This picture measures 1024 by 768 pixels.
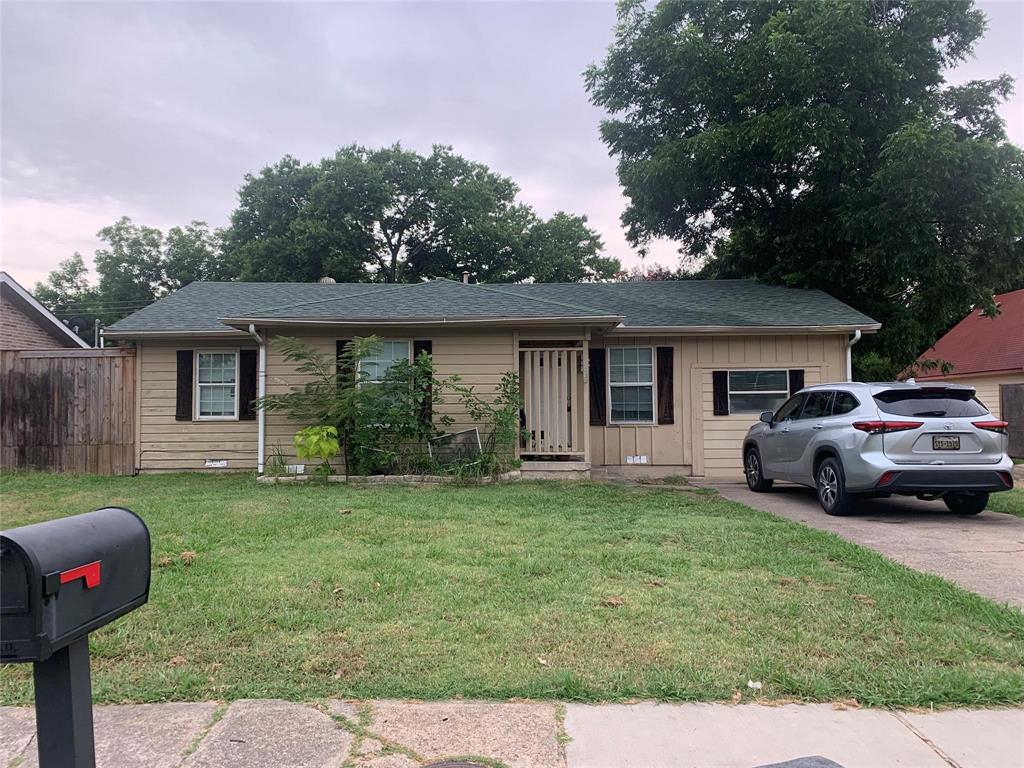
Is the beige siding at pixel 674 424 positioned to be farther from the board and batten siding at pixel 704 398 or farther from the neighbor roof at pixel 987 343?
the neighbor roof at pixel 987 343

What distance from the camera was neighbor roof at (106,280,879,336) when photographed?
10.7 m

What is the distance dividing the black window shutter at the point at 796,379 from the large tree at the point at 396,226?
67.2 ft

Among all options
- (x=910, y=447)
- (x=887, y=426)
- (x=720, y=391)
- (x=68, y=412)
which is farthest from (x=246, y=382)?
(x=910, y=447)

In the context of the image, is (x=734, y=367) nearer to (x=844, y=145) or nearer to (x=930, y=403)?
(x=930, y=403)

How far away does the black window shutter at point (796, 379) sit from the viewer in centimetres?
1178

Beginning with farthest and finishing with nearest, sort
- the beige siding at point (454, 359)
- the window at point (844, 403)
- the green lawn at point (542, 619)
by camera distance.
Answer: the beige siding at point (454, 359) → the window at point (844, 403) → the green lawn at point (542, 619)

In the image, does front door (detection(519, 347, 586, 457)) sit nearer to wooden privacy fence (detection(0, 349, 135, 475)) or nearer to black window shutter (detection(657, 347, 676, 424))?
black window shutter (detection(657, 347, 676, 424))

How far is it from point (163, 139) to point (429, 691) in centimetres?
1386

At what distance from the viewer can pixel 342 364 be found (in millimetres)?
10617

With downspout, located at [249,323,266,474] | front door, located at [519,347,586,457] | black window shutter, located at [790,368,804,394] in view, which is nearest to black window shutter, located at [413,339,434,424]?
front door, located at [519,347,586,457]

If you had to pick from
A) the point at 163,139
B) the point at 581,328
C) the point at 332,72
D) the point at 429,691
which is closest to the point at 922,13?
the point at 581,328

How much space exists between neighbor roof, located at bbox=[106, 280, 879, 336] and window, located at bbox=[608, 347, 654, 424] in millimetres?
619

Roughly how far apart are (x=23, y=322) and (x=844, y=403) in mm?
19705

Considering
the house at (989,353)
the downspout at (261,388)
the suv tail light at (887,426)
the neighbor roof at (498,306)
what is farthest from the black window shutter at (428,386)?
the house at (989,353)
